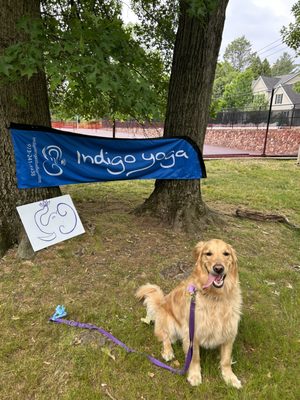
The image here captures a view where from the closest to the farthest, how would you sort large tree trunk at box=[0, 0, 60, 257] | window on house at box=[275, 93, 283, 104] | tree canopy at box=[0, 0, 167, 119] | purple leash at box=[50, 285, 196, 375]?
purple leash at box=[50, 285, 196, 375] < tree canopy at box=[0, 0, 167, 119] < large tree trunk at box=[0, 0, 60, 257] < window on house at box=[275, 93, 283, 104]

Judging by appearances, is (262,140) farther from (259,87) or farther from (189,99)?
(259,87)

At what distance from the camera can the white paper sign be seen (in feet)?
12.2

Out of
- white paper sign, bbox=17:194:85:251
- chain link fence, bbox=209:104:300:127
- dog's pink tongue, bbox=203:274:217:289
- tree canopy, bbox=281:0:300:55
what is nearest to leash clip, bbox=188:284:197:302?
dog's pink tongue, bbox=203:274:217:289

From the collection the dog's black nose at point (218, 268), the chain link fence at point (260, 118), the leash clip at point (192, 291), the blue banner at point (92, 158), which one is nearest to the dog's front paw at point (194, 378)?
the leash clip at point (192, 291)

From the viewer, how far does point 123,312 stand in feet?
9.87

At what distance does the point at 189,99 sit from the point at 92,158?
1.61 meters

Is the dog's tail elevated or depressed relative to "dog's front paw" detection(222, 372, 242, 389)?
elevated

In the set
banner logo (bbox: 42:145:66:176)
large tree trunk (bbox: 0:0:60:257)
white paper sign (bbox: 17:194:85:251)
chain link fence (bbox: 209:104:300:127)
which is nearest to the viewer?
large tree trunk (bbox: 0:0:60:257)

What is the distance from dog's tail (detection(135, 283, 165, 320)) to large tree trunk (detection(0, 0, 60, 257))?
1.55 metres

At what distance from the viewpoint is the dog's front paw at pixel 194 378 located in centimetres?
226

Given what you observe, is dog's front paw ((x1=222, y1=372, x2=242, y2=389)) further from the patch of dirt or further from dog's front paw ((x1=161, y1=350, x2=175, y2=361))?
the patch of dirt

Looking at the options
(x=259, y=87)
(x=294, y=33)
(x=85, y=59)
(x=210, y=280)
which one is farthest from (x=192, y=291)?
(x=259, y=87)

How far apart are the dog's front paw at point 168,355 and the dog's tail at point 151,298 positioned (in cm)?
34

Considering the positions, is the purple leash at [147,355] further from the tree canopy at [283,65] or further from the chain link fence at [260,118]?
the tree canopy at [283,65]
